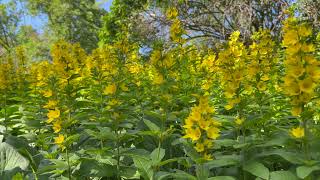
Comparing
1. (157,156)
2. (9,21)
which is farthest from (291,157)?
(9,21)

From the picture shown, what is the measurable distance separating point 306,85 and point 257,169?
53cm

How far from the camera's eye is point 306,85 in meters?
2.14

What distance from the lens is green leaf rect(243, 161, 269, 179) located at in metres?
2.24

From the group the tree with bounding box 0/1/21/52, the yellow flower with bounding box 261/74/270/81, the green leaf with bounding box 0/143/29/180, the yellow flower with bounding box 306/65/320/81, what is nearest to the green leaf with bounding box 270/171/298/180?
the yellow flower with bounding box 306/65/320/81

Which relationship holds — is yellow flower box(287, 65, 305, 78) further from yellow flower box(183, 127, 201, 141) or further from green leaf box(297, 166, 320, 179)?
yellow flower box(183, 127, 201, 141)

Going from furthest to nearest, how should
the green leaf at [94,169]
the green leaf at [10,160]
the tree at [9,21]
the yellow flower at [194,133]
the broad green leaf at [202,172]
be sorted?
the tree at [9,21], the green leaf at [10,160], the green leaf at [94,169], the broad green leaf at [202,172], the yellow flower at [194,133]

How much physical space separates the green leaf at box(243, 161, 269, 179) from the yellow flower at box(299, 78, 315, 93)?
48cm

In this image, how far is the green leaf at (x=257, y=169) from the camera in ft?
7.36

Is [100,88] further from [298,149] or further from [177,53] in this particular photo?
[298,149]

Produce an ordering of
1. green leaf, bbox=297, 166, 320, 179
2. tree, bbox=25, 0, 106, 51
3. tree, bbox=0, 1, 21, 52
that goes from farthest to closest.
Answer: tree, bbox=0, 1, 21, 52
tree, bbox=25, 0, 106, 51
green leaf, bbox=297, 166, 320, 179

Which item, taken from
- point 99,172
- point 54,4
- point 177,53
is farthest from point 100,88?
point 54,4

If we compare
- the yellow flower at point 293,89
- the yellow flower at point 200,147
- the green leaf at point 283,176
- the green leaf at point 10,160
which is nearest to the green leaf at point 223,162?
the yellow flower at point 200,147

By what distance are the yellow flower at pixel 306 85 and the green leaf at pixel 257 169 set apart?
0.48 m

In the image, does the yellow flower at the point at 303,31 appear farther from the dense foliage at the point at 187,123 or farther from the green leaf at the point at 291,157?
the green leaf at the point at 291,157
